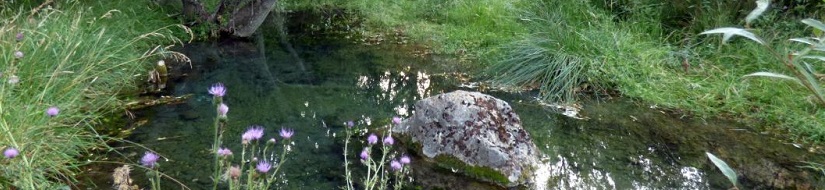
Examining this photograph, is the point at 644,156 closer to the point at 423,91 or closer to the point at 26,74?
the point at 423,91

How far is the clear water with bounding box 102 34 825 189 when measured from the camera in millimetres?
3455

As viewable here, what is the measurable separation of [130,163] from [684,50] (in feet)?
15.0

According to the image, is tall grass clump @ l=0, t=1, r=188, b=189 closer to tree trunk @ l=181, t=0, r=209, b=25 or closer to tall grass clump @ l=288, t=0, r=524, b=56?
tree trunk @ l=181, t=0, r=209, b=25

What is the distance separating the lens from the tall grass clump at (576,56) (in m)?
5.28

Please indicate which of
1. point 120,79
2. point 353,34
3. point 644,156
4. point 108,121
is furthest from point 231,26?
point 644,156

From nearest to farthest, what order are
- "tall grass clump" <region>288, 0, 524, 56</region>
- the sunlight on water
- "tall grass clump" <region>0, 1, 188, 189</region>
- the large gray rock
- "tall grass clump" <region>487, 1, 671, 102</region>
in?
1. "tall grass clump" <region>0, 1, 188, 189</region>
2. the large gray rock
3. the sunlight on water
4. "tall grass clump" <region>487, 1, 671, 102</region>
5. "tall grass clump" <region>288, 0, 524, 56</region>

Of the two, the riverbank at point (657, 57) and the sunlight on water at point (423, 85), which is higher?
the riverbank at point (657, 57)

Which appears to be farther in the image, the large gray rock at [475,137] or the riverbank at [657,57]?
the riverbank at [657,57]

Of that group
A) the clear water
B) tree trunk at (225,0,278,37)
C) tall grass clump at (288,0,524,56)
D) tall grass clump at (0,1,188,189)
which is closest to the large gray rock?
the clear water

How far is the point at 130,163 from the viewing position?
10.7 ft

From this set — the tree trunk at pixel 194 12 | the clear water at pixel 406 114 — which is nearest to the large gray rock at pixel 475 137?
the clear water at pixel 406 114

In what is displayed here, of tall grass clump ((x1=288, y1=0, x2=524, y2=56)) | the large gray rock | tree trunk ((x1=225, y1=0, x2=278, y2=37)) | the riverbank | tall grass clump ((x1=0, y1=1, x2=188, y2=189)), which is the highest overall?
tall grass clump ((x1=0, y1=1, x2=188, y2=189))

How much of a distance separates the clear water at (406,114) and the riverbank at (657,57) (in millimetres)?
308

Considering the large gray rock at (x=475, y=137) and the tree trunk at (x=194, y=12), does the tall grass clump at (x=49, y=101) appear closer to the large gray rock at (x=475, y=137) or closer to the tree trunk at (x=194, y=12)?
the large gray rock at (x=475, y=137)
